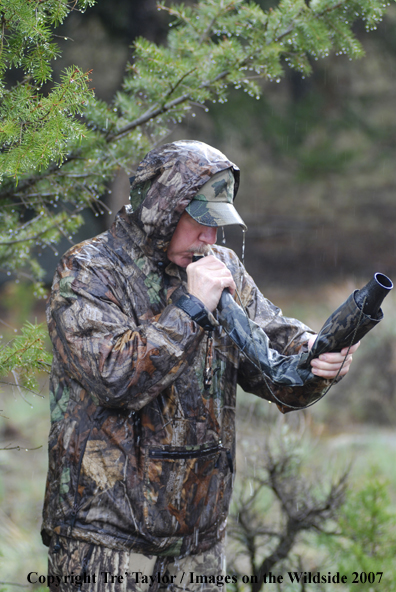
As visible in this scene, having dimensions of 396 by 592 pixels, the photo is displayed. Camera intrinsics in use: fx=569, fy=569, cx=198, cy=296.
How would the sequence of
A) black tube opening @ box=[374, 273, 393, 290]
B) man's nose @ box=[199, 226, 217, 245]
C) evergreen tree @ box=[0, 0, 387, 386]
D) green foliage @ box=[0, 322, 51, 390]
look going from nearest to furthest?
black tube opening @ box=[374, 273, 393, 290]
man's nose @ box=[199, 226, 217, 245]
green foliage @ box=[0, 322, 51, 390]
evergreen tree @ box=[0, 0, 387, 386]

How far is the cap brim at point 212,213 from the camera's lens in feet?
6.95

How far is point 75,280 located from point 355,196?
12.6 metres

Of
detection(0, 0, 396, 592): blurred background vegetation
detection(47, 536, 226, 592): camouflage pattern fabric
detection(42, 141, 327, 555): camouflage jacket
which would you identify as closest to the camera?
detection(42, 141, 327, 555): camouflage jacket

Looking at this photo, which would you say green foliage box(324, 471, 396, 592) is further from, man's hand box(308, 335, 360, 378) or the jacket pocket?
man's hand box(308, 335, 360, 378)

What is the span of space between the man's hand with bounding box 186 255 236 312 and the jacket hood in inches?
8.8

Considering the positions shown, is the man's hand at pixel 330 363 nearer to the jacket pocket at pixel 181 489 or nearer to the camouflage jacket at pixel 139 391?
the camouflage jacket at pixel 139 391

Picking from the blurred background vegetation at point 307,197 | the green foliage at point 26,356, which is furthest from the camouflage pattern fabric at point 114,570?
the blurred background vegetation at point 307,197

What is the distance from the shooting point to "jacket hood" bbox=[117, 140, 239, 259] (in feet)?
7.07

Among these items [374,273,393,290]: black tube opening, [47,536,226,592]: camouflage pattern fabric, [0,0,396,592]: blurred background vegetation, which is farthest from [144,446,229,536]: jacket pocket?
[0,0,396,592]: blurred background vegetation

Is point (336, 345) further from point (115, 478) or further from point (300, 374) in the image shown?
point (115, 478)

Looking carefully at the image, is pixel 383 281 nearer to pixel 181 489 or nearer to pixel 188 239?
pixel 188 239

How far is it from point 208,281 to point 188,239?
288mm

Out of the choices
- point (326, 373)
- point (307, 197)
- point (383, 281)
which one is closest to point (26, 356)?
point (326, 373)

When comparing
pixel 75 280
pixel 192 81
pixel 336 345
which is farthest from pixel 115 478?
pixel 192 81
